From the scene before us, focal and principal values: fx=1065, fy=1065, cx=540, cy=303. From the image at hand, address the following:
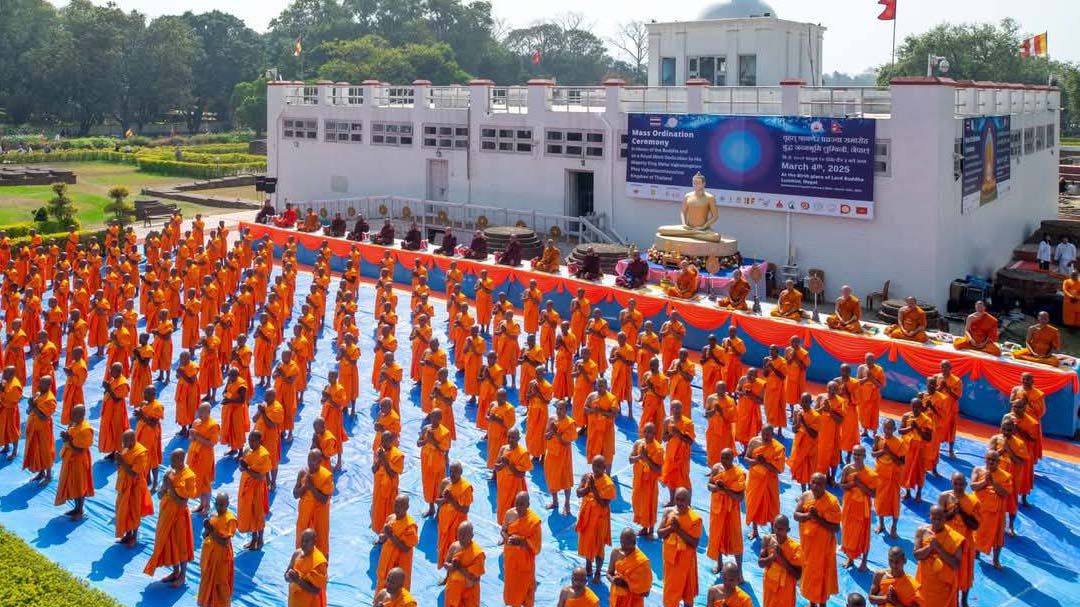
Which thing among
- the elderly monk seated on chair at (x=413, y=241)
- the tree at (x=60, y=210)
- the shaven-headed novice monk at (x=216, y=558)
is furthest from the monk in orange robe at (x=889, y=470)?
the tree at (x=60, y=210)

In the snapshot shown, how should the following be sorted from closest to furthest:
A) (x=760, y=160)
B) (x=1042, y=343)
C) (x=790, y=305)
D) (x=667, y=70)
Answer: (x=1042, y=343)
(x=790, y=305)
(x=760, y=160)
(x=667, y=70)

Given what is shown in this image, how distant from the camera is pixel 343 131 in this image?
32.9m

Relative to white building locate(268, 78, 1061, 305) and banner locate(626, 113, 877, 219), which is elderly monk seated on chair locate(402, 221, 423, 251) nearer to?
white building locate(268, 78, 1061, 305)

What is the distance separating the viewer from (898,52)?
60969 millimetres

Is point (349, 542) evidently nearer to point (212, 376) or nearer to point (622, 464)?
point (622, 464)

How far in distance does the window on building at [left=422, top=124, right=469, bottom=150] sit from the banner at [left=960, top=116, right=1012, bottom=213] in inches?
519

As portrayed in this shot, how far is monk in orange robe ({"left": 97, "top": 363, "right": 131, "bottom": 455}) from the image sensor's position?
40.8 feet

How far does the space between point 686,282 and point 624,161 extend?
7.96 meters

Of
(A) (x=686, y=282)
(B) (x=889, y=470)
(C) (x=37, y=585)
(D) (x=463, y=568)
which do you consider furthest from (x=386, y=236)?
(D) (x=463, y=568)

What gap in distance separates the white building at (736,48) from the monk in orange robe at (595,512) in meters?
23.0

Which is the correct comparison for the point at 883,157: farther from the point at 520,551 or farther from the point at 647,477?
the point at 520,551

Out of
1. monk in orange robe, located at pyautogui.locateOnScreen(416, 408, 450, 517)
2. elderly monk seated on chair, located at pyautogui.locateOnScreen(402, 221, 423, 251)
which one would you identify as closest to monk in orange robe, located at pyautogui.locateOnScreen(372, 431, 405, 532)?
monk in orange robe, located at pyautogui.locateOnScreen(416, 408, 450, 517)

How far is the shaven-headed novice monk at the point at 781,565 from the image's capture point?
8609 millimetres

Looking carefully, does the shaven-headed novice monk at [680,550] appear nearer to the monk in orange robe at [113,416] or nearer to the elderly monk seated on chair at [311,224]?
the monk in orange robe at [113,416]
